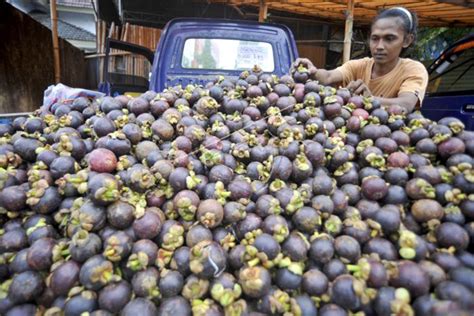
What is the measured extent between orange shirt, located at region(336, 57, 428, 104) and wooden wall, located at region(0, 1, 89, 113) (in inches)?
287

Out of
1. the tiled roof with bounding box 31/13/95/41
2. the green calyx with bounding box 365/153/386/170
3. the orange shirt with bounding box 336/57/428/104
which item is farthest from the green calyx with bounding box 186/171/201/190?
the tiled roof with bounding box 31/13/95/41

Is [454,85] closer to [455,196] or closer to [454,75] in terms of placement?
[454,75]

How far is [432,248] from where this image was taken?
1.26 metres

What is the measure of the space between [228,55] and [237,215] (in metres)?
3.05

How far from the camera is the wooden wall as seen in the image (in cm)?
688

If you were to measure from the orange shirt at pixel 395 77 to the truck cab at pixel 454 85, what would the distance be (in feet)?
5.19

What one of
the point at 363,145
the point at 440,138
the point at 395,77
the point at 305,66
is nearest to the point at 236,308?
the point at 363,145

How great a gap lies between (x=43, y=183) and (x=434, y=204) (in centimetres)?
177

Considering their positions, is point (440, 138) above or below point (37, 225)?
above

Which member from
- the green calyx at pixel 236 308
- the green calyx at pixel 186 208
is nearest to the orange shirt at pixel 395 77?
the green calyx at pixel 186 208

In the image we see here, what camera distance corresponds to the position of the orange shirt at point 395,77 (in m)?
2.81

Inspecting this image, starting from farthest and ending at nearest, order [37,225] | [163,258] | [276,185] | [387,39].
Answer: [387,39], [276,185], [37,225], [163,258]

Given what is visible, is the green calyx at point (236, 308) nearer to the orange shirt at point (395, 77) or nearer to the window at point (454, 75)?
the orange shirt at point (395, 77)

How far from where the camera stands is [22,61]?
24.8ft
